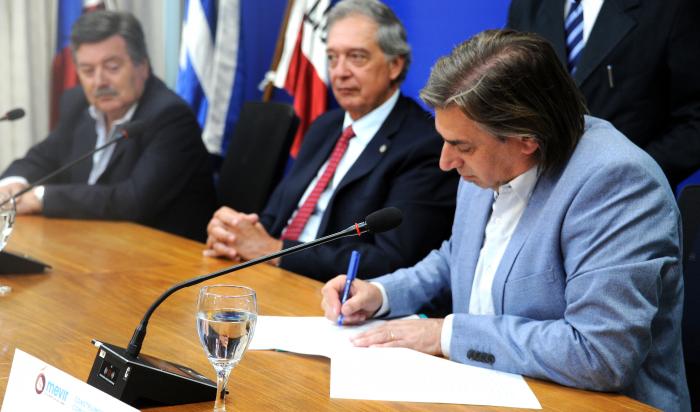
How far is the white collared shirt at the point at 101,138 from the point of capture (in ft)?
12.0

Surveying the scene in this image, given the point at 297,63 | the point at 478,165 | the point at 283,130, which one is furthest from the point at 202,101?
the point at 478,165

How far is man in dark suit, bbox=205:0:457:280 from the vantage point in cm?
249

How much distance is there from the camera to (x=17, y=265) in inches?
81.1

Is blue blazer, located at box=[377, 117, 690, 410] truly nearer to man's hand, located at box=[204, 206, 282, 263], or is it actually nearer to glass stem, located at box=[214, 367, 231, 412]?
glass stem, located at box=[214, 367, 231, 412]

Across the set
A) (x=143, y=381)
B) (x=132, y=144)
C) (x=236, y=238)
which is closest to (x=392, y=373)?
(x=143, y=381)

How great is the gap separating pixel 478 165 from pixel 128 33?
2430mm

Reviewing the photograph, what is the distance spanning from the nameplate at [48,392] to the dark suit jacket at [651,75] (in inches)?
80.5

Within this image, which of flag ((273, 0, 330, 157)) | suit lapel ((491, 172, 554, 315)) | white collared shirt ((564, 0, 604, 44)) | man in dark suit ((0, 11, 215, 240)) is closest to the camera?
suit lapel ((491, 172, 554, 315))

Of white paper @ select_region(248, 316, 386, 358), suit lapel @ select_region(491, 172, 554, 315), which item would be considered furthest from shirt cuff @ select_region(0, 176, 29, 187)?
suit lapel @ select_region(491, 172, 554, 315)

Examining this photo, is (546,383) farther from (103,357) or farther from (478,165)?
(103,357)

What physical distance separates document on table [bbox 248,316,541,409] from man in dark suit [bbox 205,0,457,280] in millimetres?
785

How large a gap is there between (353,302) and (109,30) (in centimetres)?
238

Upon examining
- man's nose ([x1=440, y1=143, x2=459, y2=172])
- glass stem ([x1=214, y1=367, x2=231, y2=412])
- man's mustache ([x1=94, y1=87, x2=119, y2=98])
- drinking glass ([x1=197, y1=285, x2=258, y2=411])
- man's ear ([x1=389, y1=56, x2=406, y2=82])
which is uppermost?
man's ear ([x1=389, y1=56, x2=406, y2=82])

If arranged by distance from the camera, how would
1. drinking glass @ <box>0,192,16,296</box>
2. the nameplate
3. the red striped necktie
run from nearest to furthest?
the nameplate
drinking glass @ <box>0,192,16,296</box>
the red striped necktie
